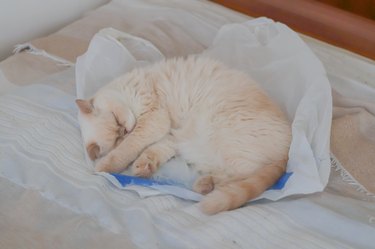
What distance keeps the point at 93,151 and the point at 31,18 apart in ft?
2.59

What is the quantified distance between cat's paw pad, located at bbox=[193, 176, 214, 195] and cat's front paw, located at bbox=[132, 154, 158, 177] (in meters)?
0.12

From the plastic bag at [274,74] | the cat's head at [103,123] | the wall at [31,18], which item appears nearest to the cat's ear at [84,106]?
the cat's head at [103,123]

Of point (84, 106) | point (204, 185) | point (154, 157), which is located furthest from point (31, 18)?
point (204, 185)

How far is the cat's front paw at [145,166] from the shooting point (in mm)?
1238

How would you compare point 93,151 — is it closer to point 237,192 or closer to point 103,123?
point 103,123

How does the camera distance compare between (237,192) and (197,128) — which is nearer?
(237,192)

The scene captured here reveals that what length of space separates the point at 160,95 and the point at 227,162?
0.97ft

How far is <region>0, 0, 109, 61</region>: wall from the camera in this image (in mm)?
1754

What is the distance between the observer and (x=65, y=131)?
1352 millimetres

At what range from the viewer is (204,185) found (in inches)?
47.0

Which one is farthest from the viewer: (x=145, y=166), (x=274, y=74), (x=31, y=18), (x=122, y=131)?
(x=31, y=18)

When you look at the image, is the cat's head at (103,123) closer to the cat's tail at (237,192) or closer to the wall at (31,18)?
the cat's tail at (237,192)

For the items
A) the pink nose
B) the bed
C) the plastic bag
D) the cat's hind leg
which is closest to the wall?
the bed

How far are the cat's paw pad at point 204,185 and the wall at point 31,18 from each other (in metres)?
0.96
